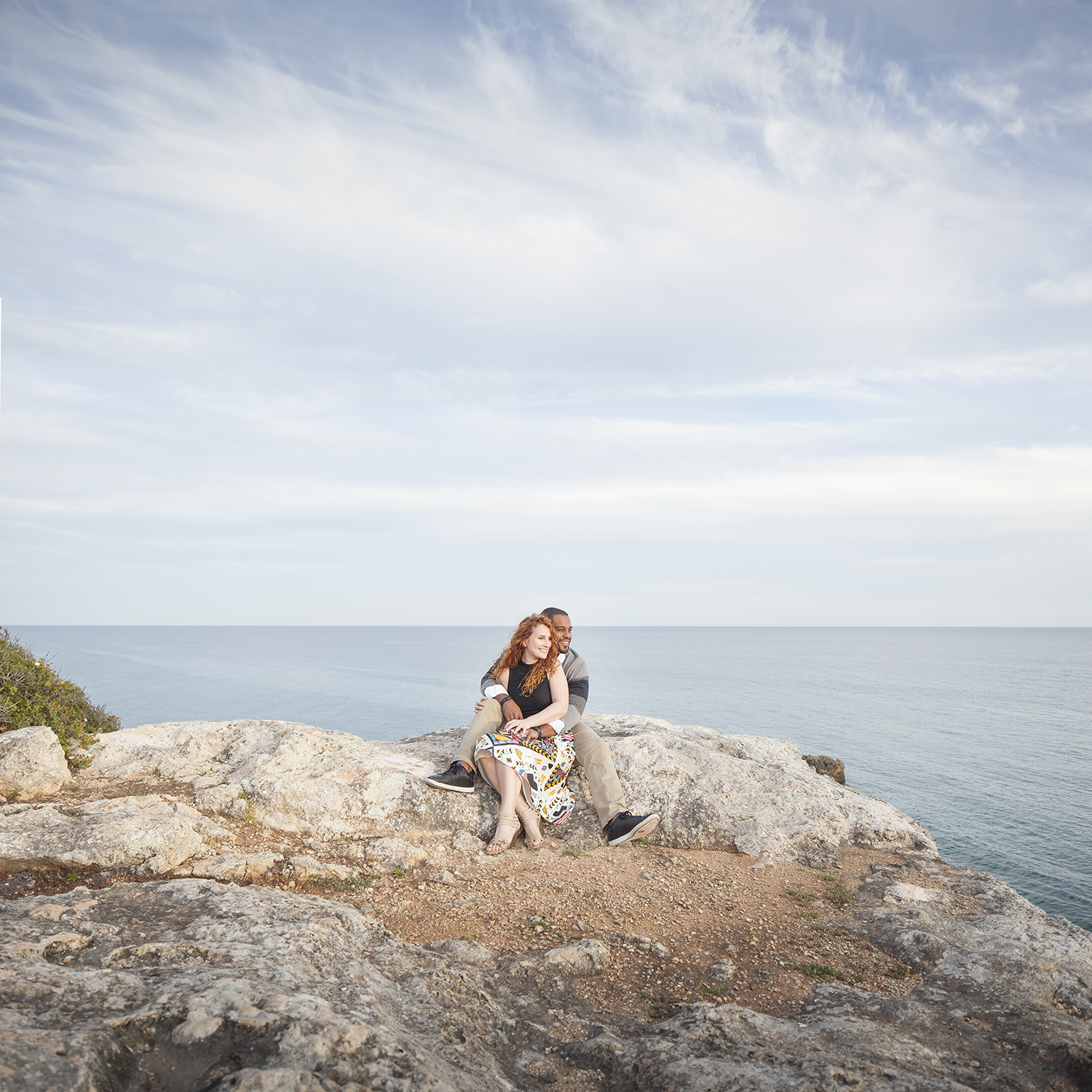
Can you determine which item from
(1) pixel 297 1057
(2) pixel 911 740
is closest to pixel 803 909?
(1) pixel 297 1057

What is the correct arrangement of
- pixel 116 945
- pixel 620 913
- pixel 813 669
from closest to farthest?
pixel 116 945 < pixel 620 913 < pixel 813 669

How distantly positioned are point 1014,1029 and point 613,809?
485cm

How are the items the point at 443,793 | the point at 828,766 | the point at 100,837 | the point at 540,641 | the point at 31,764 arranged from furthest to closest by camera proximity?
the point at 828,766
the point at 443,793
the point at 540,641
the point at 31,764
the point at 100,837

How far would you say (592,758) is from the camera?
923 centimetres

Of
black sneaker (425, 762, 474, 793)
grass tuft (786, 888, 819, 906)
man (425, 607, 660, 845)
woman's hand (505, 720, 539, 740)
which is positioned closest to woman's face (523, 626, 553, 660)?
man (425, 607, 660, 845)

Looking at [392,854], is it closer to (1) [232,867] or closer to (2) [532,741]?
(1) [232,867]

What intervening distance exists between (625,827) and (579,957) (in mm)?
3069

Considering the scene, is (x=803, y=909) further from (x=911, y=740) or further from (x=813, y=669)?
(x=813, y=669)

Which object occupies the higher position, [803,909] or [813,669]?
[803,909]

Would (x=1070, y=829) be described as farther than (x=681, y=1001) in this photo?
Yes

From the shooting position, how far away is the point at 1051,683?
89.3 meters

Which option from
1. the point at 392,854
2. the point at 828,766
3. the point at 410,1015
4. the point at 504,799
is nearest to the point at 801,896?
the point at 504,799

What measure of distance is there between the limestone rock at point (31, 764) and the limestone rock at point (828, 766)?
47.0ft

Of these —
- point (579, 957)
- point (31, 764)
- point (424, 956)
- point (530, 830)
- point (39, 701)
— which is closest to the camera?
point (424, 956)
